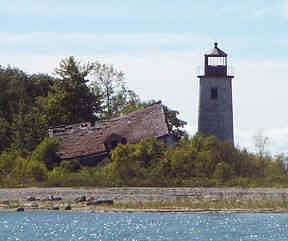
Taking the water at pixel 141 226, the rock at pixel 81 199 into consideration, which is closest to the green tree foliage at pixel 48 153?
the rock at pixel 81 199

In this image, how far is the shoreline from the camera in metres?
59.3

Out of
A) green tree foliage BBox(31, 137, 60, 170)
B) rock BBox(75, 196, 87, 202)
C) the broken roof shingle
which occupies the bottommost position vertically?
rock BBox(75, 196, 87, 202)

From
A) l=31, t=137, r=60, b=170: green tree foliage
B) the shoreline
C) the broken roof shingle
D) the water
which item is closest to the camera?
the water

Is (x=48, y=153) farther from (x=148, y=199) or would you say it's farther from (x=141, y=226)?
(x=141, y=226)

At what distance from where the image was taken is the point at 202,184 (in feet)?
214

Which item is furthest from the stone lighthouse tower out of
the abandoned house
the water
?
the water

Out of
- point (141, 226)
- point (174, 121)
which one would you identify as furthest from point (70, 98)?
point (141, 226)

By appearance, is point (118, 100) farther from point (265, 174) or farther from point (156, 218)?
point (156, 218)

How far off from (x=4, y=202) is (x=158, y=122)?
13551 mm

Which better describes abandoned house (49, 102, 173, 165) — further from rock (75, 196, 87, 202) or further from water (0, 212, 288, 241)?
water (0, 212, 288, 241)

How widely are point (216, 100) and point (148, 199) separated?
1343 centimetres

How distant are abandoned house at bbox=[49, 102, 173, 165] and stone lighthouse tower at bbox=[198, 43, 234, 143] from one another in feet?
7.54

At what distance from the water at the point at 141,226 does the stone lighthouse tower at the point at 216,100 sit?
52.8 feet

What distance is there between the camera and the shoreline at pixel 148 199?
59344 mm
